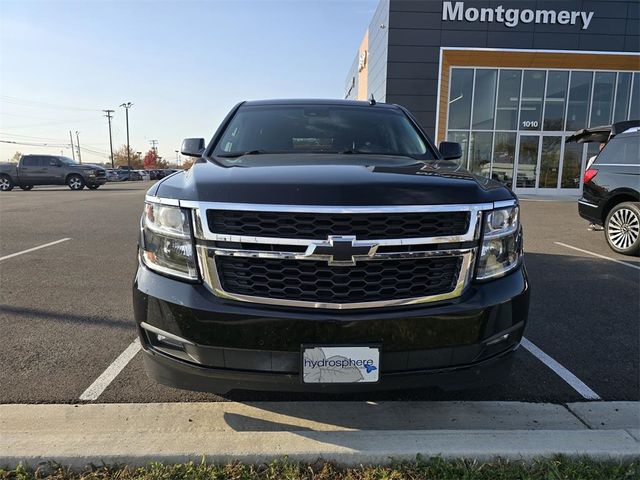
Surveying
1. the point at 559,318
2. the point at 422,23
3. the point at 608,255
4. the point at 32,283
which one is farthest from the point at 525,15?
the point at 32,283

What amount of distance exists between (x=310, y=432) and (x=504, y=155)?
2016cm

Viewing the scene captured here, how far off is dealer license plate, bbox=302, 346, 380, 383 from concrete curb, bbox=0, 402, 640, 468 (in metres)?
0.47

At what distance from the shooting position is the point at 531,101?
1989 cm

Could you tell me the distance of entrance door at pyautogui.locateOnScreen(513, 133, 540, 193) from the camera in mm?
20094

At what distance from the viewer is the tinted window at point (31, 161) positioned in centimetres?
2478

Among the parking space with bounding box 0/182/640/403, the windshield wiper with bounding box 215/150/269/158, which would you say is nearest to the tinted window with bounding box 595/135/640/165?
the parking space with bounding box 0/182/640/403

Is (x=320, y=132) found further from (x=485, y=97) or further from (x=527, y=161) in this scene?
(x=527, y=161)

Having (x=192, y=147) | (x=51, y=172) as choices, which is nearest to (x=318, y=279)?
(x=192, y=147)

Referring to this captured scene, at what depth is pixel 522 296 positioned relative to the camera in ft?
7.50

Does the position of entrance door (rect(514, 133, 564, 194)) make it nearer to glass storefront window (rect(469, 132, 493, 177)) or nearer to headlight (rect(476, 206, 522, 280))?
glass storefront window (rect(469, 132, 493, 177))

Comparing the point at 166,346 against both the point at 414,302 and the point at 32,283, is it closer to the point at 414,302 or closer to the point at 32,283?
the point at 414,302

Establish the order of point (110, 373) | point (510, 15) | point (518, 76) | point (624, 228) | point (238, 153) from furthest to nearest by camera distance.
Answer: point (518, 76)
point (510, 15)
point (624, 228)
point (238, 153)
point (110, 373)

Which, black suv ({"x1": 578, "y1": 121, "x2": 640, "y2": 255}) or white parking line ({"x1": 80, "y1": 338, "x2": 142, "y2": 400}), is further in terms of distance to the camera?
black suv ({"x1": 578, "y1": 121, "x2": 640, "y2": 255})

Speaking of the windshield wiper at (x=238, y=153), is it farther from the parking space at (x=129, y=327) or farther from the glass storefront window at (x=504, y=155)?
the glass storefront window at (x=504, y=155)
